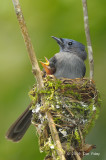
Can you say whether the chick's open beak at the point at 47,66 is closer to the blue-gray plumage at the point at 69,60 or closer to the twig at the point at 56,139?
the blue-gray plumage at the point at 69,60

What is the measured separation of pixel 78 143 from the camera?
189 inches

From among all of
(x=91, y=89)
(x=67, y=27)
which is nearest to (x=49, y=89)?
(x=91, y=89)

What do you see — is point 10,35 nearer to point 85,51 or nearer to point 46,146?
point 85,51

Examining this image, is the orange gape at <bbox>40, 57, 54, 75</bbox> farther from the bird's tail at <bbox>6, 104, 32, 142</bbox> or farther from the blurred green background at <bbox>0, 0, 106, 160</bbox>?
the bird's tail at <bbox>6, 104, 32, 142</bbox>

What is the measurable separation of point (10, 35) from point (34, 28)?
558mm

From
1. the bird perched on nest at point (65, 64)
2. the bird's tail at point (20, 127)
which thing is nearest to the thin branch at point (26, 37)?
the bird perched on nest at point (65, 64)

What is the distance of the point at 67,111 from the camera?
16.6 feet

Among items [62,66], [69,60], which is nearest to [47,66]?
[62,66]

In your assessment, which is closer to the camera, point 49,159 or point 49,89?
point 49,159

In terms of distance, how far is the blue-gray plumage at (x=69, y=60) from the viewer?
6195 millimetres

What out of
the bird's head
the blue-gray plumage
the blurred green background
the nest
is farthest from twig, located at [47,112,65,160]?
the bird's head

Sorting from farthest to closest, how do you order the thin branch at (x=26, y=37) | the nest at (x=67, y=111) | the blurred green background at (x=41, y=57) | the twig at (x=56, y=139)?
the blurred green background at (x=41, y=57) < the nest at (x=67, y=111) < the thin branch at (x=26, y=37) < the twig at (x=56, y=139)

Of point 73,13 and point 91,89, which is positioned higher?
point 73,13

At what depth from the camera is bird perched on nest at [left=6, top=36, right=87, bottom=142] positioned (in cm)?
593
